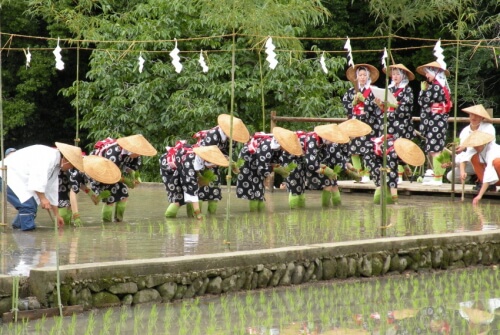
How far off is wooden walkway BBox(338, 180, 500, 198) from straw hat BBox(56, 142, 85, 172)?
562 cm

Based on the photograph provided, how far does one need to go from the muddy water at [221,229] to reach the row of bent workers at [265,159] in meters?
0.26

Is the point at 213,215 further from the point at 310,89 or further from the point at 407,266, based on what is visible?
the point at 310,89

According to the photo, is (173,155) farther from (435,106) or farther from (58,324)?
(58,324)

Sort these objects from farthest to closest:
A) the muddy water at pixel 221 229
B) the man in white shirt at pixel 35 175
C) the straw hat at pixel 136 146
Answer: the straw hat at pixel 136 146
the man in white shirt at pixel 35 175
the muddy water at pixel 221 229

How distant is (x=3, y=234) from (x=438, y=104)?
266 inches

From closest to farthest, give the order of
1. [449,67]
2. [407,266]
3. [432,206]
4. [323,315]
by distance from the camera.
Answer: [323,315] < [407,266] < [432,206] < [449,67]

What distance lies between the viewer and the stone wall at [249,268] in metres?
7.24

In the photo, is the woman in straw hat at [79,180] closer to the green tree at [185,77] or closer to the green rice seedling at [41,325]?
the green rice seedling at [41,325]

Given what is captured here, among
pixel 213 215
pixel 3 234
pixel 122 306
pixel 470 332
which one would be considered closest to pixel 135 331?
pixel 122 306

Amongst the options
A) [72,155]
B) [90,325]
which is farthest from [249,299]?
[72,155]

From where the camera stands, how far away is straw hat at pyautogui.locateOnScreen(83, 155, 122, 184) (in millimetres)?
10258

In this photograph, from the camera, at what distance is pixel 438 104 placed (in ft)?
46.3

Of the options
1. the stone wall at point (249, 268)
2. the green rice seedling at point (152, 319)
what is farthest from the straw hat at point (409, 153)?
the green rice seedling at point (152, 319)

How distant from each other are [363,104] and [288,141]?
2.55m
